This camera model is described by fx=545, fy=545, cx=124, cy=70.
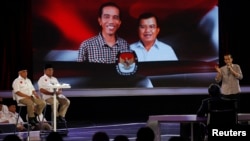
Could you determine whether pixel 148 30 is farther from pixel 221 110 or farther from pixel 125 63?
pixel 221 110

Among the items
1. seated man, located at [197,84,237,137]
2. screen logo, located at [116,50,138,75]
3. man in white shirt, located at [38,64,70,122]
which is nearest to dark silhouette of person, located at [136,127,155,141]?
seated man, located at [197,84,237,137]

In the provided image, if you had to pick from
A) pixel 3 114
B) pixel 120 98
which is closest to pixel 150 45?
pixel 120 98

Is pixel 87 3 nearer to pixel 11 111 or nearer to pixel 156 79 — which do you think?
pixel 156 79

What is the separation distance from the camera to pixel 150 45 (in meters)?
12.4

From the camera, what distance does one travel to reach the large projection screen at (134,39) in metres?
12.3

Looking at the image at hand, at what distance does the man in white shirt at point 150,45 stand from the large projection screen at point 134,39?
10cm

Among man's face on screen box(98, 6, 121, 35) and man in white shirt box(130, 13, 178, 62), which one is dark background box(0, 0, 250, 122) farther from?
man's face on screen box(98, 6, 121, 35)

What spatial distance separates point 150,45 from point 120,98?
4.91 feet

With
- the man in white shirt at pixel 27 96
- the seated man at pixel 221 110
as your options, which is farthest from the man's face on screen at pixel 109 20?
the seated man at pixel 221 110

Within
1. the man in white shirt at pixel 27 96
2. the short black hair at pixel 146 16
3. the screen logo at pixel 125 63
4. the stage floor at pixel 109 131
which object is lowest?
the stage floor at pixel 109 131

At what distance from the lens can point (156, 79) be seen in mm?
12477

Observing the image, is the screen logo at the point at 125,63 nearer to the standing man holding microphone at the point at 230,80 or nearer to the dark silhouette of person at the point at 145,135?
the standing man holding microphone at the point at 230,80

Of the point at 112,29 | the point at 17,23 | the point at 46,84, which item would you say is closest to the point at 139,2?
the point at 112,29

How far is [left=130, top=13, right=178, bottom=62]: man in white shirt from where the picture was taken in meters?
12.4
